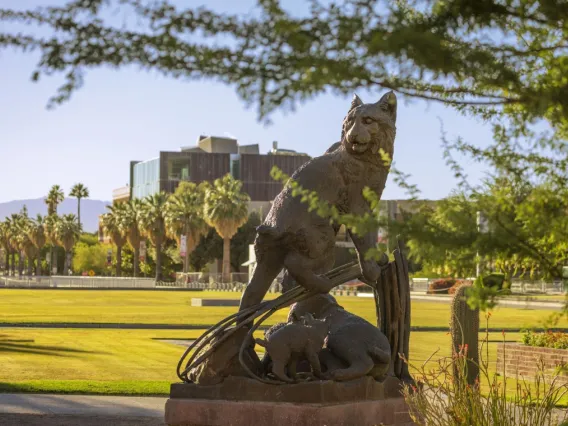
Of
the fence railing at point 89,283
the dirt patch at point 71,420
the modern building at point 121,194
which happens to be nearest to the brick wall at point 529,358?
the dirt patch at point 71,420

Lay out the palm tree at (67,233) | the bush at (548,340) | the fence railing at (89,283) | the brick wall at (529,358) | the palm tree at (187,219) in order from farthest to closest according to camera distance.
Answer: the palm tree at (67,233), the palm tree at (187,219), the fence railing at (89,283), the bush at (548,340), the brick wall at (529,358)

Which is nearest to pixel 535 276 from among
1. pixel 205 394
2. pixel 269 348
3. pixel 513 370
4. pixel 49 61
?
pixel 49 61

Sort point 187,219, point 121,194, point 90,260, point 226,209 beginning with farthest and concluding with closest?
point 121,194 → point 90,260 → point 187,219 → point 226,209

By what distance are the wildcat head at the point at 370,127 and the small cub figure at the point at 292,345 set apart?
59.7 inches

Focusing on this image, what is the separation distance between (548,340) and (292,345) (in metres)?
9.08

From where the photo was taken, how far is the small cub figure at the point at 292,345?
8031mm

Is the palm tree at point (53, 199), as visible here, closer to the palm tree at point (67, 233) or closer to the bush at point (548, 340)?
the palm tree at point (67, 233)

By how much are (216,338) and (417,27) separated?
5454 mm

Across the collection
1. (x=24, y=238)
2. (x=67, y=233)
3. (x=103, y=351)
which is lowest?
(x=103, y=351)

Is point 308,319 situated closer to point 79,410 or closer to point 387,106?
point 387,106

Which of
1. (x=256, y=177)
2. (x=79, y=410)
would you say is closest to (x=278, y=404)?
(x=79, y=410)

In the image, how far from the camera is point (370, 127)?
322 inches

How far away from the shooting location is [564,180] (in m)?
3.75

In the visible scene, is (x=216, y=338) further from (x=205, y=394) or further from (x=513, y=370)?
(x=513, y=370)
